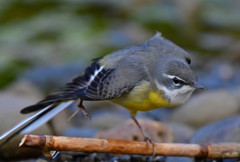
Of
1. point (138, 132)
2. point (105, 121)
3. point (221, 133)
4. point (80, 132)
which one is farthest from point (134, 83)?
point (105, 121)

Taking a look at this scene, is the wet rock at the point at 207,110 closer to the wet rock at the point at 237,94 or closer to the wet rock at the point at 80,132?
the wet rock at the point at 237,94

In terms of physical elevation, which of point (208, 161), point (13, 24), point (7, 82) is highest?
point (13, 24)

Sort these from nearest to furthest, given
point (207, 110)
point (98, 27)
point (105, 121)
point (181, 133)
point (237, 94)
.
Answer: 1. point (181, 133)
2. point (105, 121)
3. point (207, 110)
4. point (237, 94)
5. point (98, 27)

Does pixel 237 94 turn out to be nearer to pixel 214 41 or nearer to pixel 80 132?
pixel 80 132

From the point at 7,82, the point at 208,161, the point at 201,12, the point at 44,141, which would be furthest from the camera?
the point at 201,12

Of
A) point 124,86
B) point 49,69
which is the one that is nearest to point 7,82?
point 49,69

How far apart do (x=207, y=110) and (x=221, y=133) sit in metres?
2.03

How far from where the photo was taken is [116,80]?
582 centimetres

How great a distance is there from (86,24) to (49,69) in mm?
2922

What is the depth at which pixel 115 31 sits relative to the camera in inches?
547

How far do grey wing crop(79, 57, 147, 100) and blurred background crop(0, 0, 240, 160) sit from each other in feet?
3.11

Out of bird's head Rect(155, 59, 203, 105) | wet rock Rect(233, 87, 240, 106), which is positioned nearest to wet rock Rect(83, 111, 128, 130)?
wet rock Rect(233, 87, 240, 106)

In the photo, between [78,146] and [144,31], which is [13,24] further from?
[78,146]

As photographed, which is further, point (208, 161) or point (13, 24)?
point (13, 24)
